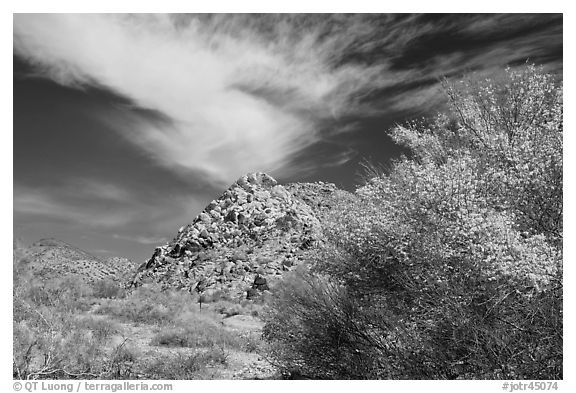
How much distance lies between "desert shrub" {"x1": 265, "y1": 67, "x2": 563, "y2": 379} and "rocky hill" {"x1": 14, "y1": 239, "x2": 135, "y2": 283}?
7.33 meters

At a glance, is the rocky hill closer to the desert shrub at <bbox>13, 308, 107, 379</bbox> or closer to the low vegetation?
the low vegetation

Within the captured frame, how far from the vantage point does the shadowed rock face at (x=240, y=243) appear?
25047 millimetres

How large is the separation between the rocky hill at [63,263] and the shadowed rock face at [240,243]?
2.68m

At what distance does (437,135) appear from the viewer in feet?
37.3

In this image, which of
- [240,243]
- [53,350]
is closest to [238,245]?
[240,243]

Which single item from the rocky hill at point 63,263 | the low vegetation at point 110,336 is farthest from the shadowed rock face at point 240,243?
the low vegetation at point 110,336

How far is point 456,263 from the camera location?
6.98 metres

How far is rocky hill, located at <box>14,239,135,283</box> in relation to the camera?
13.0 meters

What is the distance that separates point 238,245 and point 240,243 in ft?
0.67

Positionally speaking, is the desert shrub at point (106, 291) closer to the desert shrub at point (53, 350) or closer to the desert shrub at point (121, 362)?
the desert shrub at point (53, 350)

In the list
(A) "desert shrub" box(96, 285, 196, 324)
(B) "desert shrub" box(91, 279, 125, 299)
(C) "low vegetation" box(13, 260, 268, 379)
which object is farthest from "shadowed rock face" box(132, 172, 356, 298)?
(C) "low vegetation" box(13, 260, 268, 379)
